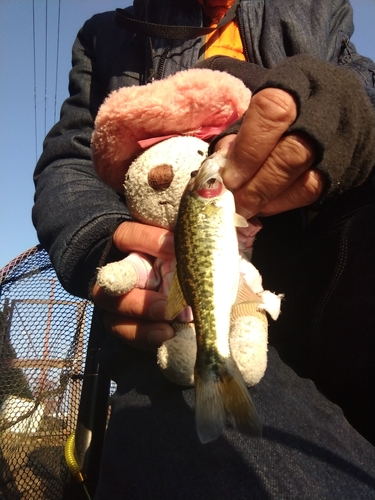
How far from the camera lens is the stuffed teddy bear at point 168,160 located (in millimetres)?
1062

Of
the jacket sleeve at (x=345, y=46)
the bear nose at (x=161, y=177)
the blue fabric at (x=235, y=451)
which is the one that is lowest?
the blue fabric at (x=235, y=451)

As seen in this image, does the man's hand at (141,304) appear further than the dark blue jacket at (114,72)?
No

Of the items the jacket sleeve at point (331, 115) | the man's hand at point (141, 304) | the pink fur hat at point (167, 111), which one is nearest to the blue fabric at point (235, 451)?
the man's hand at point (141, 304)

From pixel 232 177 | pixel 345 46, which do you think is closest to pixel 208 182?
pixel 232 177

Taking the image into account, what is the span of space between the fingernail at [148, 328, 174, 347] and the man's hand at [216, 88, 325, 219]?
1.27 feet

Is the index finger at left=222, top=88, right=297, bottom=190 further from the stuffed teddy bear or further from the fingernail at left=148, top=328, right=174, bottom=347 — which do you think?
the fingernail at left=148, top=328, right=174, bottom=347

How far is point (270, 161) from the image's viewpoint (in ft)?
3.19

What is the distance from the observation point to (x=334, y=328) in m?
1.33

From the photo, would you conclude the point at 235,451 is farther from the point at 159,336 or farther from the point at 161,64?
the point at 161,64

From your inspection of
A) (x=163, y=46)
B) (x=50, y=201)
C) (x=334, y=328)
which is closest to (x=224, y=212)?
(x=334, y=328)

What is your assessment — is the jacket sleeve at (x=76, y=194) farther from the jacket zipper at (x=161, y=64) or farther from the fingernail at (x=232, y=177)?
the fingernail at (x=232, y=177)

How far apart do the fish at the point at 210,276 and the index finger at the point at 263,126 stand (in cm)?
7

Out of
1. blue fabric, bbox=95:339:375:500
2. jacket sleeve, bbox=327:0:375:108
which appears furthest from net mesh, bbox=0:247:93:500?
jacket sleeve, bbox=327:0:375:108

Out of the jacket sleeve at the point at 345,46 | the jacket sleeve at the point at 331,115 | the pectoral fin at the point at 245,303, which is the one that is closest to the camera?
the jacket sleeve at the point at 331,115
